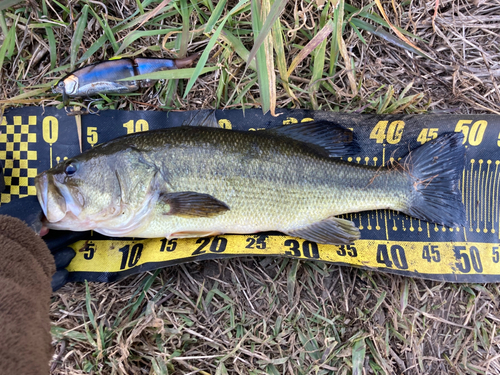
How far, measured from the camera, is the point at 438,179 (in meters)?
2.69

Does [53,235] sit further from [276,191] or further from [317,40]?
[317,40]

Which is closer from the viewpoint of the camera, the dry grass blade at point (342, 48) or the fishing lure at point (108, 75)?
the dry grass blade at point (342, 48)

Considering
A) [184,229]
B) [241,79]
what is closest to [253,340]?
[184,229]

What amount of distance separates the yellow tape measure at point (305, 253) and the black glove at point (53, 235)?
0.09 m

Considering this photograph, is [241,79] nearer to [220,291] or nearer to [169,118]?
[169,118]

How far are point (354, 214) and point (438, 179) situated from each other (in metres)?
0.78

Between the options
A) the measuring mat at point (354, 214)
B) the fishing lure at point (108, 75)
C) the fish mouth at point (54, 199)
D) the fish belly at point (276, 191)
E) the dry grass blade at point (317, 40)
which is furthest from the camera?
the fishing lure at point (108, 75)

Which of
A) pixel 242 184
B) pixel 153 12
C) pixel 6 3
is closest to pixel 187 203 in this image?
pixel 242 184

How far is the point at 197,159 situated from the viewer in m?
2.40

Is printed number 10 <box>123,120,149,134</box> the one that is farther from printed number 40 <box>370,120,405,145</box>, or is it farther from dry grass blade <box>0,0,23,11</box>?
printed number 40 <box>370,120,405,145</box>

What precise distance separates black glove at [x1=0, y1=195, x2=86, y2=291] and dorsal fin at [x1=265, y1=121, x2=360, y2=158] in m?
1.98

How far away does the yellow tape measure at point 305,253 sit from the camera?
2.59 metres

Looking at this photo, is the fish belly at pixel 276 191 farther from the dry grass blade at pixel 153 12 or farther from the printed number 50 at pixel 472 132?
the dry grass blade at pixel 153 12

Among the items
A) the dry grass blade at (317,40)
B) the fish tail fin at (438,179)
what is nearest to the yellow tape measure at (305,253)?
the fish tail fin at (438,179)
